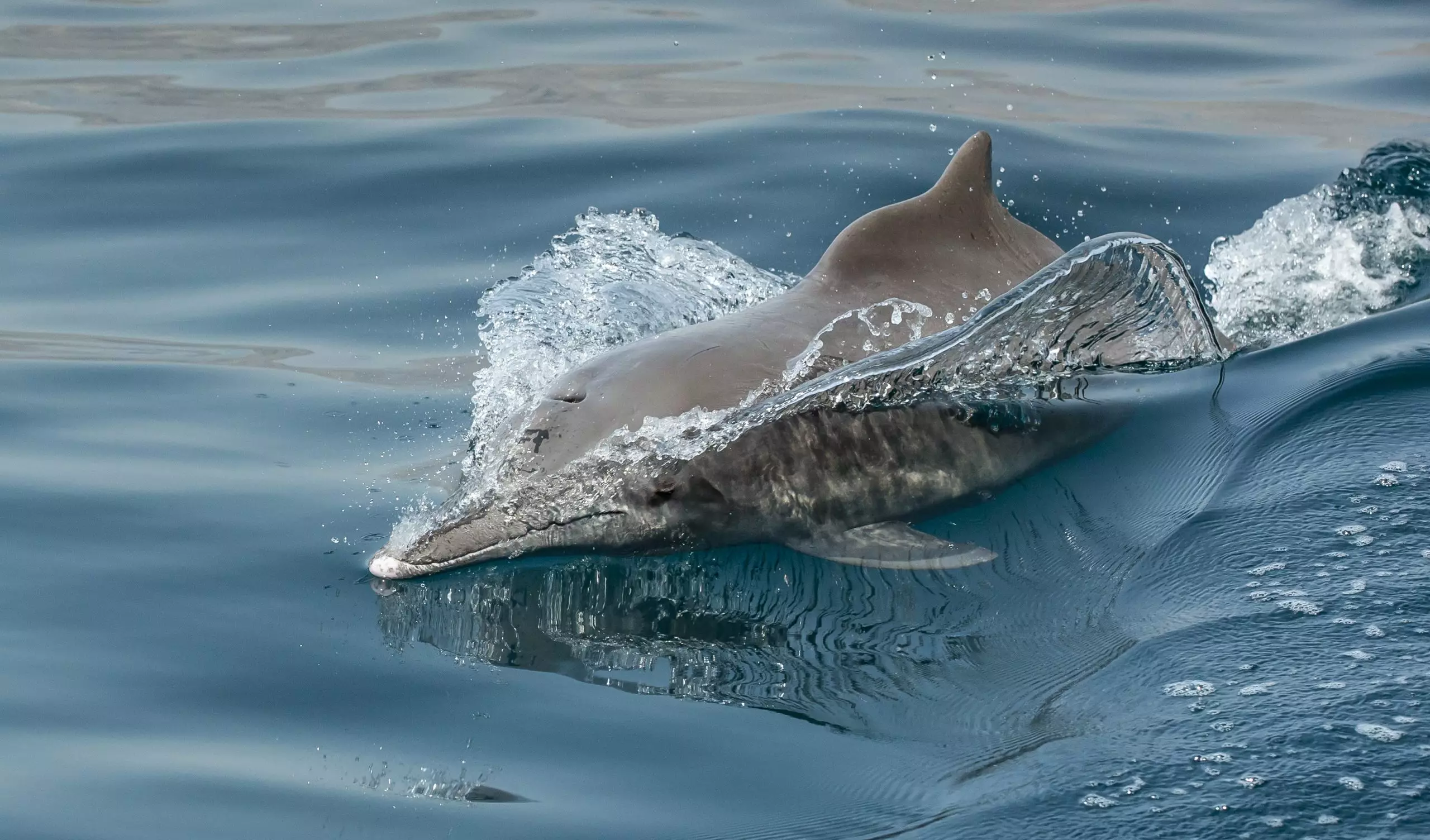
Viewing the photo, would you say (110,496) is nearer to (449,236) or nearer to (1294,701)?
(449,236)

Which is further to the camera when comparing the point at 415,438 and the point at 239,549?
the point at 415,438

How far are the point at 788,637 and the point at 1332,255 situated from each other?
16.6 feet

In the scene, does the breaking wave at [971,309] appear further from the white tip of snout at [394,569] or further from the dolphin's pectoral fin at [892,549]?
the dolphin's pectoral fin at [892,549]

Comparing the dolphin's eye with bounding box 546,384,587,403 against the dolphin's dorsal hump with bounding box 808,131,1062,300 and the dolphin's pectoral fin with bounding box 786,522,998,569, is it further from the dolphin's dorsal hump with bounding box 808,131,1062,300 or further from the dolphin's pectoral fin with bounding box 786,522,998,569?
the dolphin's dorsal hump with bounding box 808,131,1062,300

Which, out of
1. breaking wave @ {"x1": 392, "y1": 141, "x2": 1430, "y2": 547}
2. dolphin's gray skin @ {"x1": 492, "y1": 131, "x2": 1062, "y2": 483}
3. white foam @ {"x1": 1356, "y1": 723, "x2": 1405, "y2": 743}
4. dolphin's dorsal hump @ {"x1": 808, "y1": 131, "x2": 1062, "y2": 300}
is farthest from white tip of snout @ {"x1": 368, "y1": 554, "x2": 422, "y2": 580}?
white foam @ {"x1": 1356, "y1": 723, "x2": 1405, "y2": 743}

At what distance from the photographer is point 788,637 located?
17.0ft

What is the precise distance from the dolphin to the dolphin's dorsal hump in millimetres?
55

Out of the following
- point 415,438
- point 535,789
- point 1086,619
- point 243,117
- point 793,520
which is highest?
point 243,117

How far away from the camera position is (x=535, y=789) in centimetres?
433

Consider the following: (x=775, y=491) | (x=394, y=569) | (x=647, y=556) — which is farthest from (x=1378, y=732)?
(x=394, y=569)

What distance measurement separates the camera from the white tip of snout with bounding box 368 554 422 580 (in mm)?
5586

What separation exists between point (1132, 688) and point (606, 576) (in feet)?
6.73

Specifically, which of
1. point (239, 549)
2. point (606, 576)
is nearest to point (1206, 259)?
point (606, 576)

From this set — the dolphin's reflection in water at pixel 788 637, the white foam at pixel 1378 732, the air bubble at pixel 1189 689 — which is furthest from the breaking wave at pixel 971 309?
the white foam at pixel 1378 732
